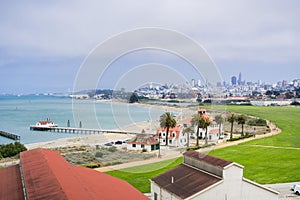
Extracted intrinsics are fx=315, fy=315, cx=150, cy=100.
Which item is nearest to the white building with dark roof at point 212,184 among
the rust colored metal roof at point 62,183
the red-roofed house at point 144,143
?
the rust colored metal roof at point 62,183

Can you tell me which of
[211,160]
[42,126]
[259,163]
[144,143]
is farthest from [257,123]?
[211,160]

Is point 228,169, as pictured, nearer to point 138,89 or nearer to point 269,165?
point 138,89

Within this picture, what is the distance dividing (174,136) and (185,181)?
83.1ft

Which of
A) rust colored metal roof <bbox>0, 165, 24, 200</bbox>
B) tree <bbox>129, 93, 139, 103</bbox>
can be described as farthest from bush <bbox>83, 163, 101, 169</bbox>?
tree <bbox>129, 93, 139, 103</bbox>

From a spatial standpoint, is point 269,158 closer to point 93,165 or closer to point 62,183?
point 93,165

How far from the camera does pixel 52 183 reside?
460 inches

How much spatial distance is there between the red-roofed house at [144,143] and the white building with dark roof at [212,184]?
24.2 meters

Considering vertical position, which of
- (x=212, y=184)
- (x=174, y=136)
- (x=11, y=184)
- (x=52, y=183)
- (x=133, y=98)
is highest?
(x=133, y=98)

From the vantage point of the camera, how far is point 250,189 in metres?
18.5

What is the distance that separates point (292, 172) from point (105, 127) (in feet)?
181

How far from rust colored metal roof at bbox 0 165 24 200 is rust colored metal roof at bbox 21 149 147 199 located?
0.59 m

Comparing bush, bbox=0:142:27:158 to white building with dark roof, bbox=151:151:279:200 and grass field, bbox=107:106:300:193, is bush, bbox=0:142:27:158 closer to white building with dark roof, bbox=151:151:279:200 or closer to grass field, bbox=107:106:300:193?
grass field, bbox=107:106:300:193

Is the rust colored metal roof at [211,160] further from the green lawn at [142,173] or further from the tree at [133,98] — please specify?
the green lawn at [142,173]

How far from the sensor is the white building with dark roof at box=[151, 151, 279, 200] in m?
17.7
